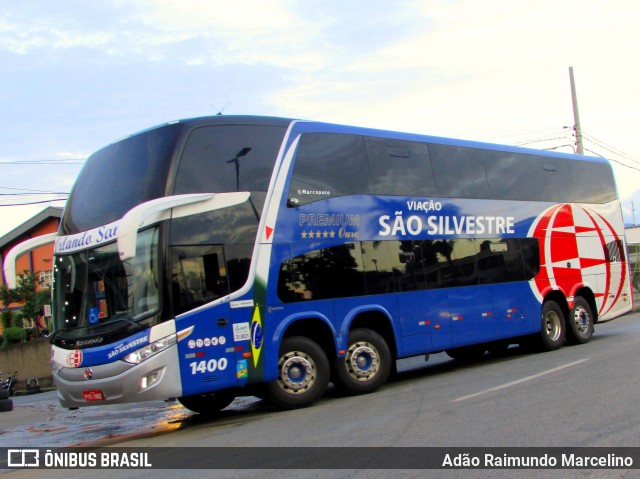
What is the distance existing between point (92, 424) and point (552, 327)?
9.55m

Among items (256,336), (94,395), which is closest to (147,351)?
(94,395)

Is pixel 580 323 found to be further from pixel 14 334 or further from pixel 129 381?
pixel 14 334

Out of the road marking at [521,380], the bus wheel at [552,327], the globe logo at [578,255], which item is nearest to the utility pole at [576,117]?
the globe logo at [578,255]

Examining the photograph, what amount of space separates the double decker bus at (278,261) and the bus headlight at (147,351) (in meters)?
0.03

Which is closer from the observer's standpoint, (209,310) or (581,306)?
(209,310)

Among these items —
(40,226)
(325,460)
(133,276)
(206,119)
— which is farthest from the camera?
(40,226)

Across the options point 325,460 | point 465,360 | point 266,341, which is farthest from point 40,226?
point 325,460

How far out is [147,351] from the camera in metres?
8.78

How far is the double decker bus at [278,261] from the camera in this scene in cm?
904

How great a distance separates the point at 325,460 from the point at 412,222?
20.3 feet

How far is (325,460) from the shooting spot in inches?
266

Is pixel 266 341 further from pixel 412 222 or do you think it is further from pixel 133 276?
pixel 412 222

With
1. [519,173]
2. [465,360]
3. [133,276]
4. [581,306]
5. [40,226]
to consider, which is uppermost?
[40,226]

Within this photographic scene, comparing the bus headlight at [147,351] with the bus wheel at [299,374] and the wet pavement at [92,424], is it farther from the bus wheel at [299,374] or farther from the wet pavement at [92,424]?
the bus wheel at [299,374]
